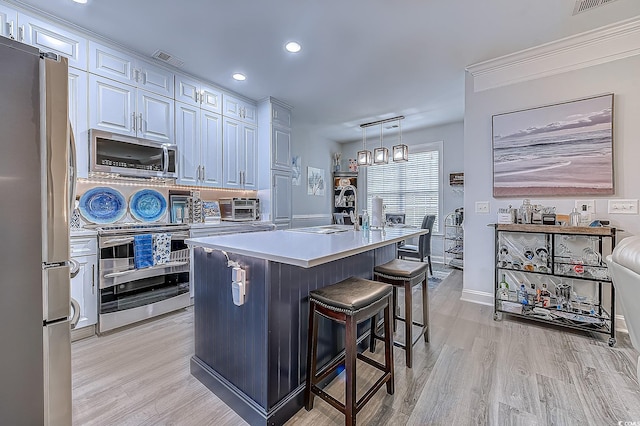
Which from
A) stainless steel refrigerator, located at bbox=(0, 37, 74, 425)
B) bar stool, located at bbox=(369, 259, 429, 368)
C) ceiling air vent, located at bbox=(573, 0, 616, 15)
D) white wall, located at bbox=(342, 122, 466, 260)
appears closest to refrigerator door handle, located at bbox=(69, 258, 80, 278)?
stainless steel refrigerator, located at bbox=(0, 37, 74, 425)

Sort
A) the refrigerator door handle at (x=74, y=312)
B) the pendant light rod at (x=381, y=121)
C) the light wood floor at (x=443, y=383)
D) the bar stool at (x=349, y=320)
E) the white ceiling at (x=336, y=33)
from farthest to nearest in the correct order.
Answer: the pendant light rod at (x=381, y=121)
the white ceiling at (x=336, y=33)
the light wood floor at (x=443, y=383)
the bar stool at (x=349, y=320)
the refrigerator door handle at (x=74, y=312)

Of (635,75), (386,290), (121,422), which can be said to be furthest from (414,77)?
(121,422)

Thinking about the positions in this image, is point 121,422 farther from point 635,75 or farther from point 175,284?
point 635,75

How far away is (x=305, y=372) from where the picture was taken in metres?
1.61

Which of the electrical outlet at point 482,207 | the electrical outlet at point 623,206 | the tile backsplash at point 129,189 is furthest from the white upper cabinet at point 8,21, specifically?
the electrical outlet at point 623,206

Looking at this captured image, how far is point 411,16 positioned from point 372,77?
1.14m

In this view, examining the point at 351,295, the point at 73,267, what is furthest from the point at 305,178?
the point at 73,267

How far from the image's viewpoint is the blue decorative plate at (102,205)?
2.70 meters

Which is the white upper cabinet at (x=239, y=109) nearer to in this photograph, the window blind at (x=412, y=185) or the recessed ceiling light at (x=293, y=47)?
the recessed ceiling light at (x=293, y=47)

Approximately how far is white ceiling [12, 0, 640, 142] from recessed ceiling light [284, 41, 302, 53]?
0.05 m

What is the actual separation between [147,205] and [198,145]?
933mm

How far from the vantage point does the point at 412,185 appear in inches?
238

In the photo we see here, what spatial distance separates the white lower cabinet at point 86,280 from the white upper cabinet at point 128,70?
5.31ft

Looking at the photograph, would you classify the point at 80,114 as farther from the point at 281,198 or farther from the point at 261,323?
the point at 261,323
